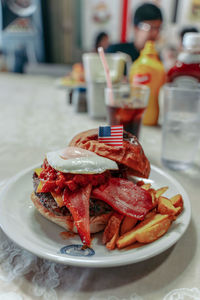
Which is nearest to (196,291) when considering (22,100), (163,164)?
(163,164)

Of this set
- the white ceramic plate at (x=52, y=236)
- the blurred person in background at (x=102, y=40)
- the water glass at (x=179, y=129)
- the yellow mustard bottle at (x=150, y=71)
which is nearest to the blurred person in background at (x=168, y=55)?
the blurred person in background at (x=102, y=40)

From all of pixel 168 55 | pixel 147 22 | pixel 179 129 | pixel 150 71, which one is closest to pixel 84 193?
pixel 179 129

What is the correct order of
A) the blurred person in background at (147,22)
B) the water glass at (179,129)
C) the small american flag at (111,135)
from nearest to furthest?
the small american flag at (111,135), the water glass at (179,129), the blurred person in background at (147,22)

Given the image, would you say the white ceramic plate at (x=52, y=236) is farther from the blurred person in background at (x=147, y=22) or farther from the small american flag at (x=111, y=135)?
the blurred person in background at (x=147, y=22)

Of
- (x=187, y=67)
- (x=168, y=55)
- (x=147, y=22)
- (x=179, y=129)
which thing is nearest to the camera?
(x=179, y=129)

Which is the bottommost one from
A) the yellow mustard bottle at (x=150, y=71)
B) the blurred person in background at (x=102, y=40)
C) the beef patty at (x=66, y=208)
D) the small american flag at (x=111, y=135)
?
the beef patty at (x=66, y=208)

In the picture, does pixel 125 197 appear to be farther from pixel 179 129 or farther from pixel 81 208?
pixel 179 129
